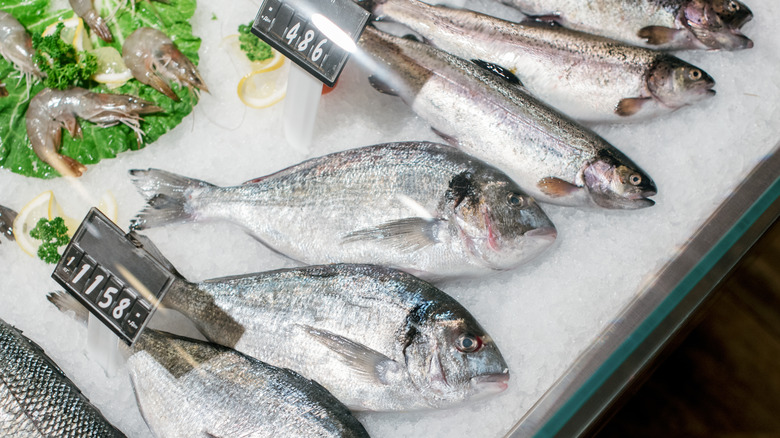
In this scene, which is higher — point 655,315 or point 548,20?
point 548,20

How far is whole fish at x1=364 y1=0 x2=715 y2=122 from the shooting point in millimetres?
2496

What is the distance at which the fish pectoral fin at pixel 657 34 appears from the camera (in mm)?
2602

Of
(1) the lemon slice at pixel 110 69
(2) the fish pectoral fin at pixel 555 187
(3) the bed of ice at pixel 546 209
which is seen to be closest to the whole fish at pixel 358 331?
(3) the bed of ice at pixel 546 209

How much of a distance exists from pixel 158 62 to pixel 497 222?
5.82ft

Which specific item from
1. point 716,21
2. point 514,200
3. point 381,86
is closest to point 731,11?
point 716,21

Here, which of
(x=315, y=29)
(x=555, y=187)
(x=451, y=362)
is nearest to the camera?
(x=451, y=362)

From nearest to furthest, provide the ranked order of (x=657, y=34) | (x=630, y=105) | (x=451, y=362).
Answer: (x=451, y=362), (x=630, y=105), (x=657, y=34)

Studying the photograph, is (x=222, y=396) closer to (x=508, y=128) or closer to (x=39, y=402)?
(x=39, y=402)

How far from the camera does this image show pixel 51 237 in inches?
103

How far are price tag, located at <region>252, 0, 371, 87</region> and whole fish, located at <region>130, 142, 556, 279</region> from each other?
441 mm

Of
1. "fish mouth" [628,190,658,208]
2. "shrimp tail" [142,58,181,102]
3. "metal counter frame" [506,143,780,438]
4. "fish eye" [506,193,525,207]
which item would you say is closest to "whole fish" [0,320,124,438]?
"shrimp tail" [142,58,181,102]

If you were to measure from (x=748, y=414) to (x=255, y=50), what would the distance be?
121 inches

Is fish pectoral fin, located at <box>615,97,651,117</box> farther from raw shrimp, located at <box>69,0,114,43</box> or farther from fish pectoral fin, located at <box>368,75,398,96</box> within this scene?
raw shrimp, located at <box>69,0,114,43</box>

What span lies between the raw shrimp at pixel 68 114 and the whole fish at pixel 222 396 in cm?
108
